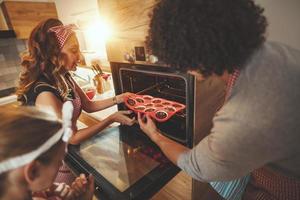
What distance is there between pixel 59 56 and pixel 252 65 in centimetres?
88

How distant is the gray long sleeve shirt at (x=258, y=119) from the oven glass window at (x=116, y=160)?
0.35 meters

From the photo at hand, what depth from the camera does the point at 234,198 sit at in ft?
2.79

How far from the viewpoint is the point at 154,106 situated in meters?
1.05

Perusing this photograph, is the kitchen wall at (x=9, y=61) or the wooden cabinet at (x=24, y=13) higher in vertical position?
the wooden cabinet at (x=24, y=13)

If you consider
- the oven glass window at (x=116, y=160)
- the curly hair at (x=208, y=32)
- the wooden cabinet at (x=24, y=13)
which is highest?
the wooden cabinet at (x=24, y=13)

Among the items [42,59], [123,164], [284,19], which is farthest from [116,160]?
[284,19]

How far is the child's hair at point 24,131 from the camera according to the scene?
0.50 metres

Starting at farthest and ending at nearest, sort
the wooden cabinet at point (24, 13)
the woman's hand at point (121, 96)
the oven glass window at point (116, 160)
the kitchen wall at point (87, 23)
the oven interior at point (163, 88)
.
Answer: the wooden cabinet at point (24, 13) < the kitchen wall at point (87, 23) < the woman's hand at point (121, 96) < the oven interior at point (163, 88) < the oven glass window at point (116, 160)

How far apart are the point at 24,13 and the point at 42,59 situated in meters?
1.30

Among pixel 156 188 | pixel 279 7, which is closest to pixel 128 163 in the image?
pixel 156 188

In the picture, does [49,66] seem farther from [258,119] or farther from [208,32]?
[258,119]

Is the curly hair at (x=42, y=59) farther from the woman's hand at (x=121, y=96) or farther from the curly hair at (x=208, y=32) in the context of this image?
the curly hair at (x=208, y=32)

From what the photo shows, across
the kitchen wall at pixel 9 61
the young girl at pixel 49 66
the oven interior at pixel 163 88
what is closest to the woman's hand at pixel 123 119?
the young girl at pixel 49 66

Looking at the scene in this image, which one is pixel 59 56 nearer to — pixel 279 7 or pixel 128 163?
pixel 128 163
